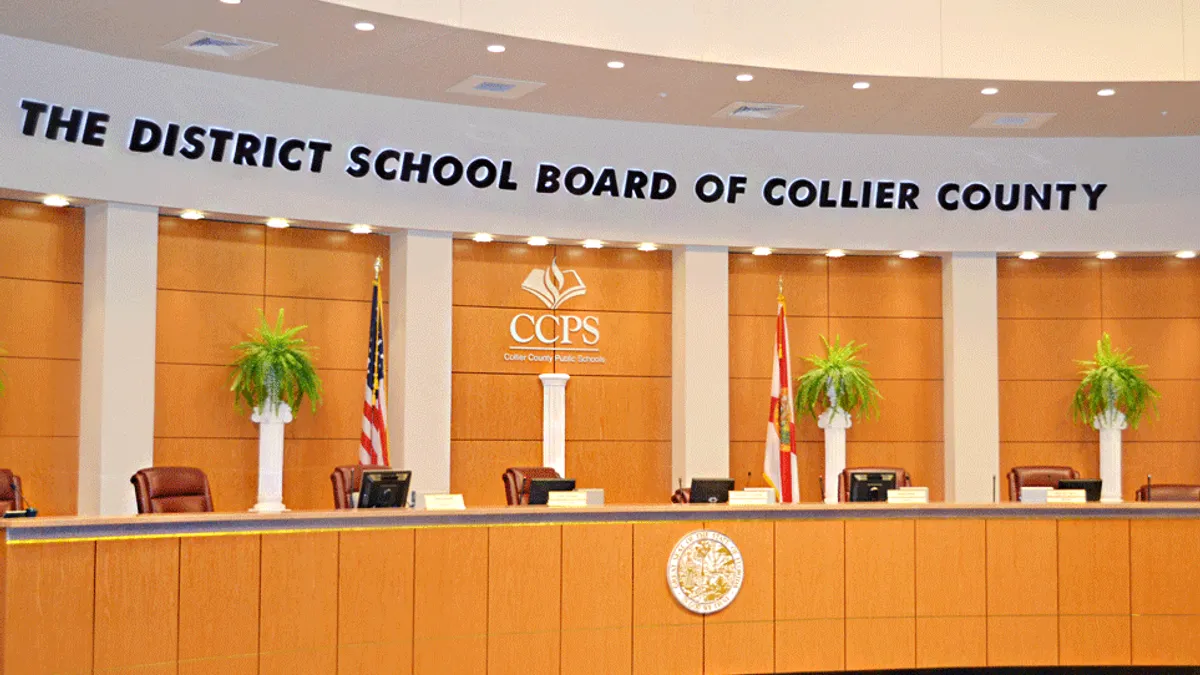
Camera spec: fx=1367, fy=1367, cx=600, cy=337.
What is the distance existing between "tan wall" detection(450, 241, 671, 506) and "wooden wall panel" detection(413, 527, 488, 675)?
13.9 ft

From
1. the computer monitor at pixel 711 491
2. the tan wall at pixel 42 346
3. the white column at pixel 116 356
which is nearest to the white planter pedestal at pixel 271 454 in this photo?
the white column at pixel 116 356

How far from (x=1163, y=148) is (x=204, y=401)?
8383 millimetres

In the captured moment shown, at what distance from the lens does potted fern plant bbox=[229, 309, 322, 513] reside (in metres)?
10.1

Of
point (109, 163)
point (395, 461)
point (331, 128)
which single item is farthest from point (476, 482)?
point (109, 163)

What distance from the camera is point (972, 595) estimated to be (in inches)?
321

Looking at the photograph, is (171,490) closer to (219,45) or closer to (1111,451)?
(219,45)

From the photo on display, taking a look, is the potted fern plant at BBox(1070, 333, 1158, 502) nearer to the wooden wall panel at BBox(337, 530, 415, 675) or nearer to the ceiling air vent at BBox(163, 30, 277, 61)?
the wooden wall panel at BBox(337, 530, 415, 675)

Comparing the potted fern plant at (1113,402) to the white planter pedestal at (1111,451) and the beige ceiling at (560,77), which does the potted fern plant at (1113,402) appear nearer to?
the white planter pedestal at (1111,451)

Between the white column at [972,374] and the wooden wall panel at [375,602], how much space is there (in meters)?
6.56

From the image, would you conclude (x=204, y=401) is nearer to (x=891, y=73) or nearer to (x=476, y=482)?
(x=476, y=482)

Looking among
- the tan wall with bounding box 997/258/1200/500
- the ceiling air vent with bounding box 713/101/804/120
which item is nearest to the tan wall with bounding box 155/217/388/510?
the ceiling air vent with bounding box 713/101/804/120

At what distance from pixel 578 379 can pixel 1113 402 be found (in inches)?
181

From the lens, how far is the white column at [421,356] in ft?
36.1

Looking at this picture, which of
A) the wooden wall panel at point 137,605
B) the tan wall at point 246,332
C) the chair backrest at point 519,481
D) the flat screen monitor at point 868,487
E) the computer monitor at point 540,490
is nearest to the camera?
the wooden wall panel at point 137,605
